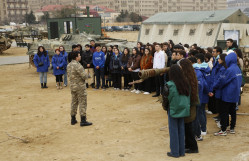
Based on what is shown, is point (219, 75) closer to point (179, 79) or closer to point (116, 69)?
point (179, 79)

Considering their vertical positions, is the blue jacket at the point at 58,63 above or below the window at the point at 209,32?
below

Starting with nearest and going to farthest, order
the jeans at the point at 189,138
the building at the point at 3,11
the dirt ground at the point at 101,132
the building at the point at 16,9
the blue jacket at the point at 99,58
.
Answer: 1. the jeans at the point at 189,138
2. the dirt ground at the point at 101,132
3. the blue jacket at the point at 99,58
4. the building at the point at 3,11
5. the building at the point at 16,9

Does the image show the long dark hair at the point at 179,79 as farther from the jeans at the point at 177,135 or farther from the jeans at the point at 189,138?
the jeans at the point at 189,138

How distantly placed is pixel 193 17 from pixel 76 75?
12.9 m

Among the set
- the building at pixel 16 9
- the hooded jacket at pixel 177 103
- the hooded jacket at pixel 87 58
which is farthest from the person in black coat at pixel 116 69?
the building at pixel 16 9

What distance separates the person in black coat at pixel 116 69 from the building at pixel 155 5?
127 metres

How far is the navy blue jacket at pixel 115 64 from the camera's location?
447 inches

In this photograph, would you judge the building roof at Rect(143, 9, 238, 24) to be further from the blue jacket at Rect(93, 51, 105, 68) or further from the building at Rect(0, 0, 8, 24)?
the building at Rect(0, 0, 8, 24)

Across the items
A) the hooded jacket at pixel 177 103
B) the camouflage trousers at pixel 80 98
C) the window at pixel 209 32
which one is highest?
the window at pixel 209 32

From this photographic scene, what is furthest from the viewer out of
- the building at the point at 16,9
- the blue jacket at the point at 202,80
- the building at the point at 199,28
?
the building at the point at 16,9

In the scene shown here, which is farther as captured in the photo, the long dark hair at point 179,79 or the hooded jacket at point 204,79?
the hooded jacket at point 204,79

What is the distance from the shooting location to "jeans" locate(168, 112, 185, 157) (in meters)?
5.21

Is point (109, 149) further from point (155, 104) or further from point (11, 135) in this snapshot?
point (155, 104)

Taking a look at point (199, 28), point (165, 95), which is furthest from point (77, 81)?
point (199, 28)
